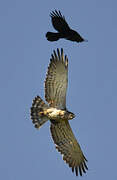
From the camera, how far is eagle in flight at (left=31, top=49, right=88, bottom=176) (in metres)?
29.6

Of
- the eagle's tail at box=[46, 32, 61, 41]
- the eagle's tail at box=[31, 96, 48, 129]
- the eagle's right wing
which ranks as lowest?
the eagle's right wing

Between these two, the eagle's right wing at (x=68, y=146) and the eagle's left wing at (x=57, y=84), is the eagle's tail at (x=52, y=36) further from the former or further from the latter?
the eagle's right wing at (x=68, y=146)

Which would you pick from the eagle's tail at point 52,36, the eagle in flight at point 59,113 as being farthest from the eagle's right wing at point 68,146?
the eagle's tail at point 52,36

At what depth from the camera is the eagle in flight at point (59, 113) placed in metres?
29.6

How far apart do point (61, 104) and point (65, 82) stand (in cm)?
60

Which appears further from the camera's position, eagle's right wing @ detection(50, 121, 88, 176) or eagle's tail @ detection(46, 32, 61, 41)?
eagle's right wing @ detection(50, 121, 88, 176)

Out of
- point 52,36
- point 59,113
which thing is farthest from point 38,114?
point 52,36

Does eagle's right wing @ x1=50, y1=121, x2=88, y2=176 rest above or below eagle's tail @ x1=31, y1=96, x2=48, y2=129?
below

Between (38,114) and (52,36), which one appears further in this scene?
(38,114)

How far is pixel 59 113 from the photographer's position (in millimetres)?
29469

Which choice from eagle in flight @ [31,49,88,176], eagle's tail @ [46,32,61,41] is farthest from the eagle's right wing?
eagle's tail @ [46,32,61,41]

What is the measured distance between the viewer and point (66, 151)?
1179 inches

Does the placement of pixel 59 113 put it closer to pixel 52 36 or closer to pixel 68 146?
pixel 68 146

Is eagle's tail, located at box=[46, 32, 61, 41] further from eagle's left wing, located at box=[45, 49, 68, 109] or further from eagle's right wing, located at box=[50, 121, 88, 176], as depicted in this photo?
eagle's right wing, located at box=[50, 121, 88, 176]
